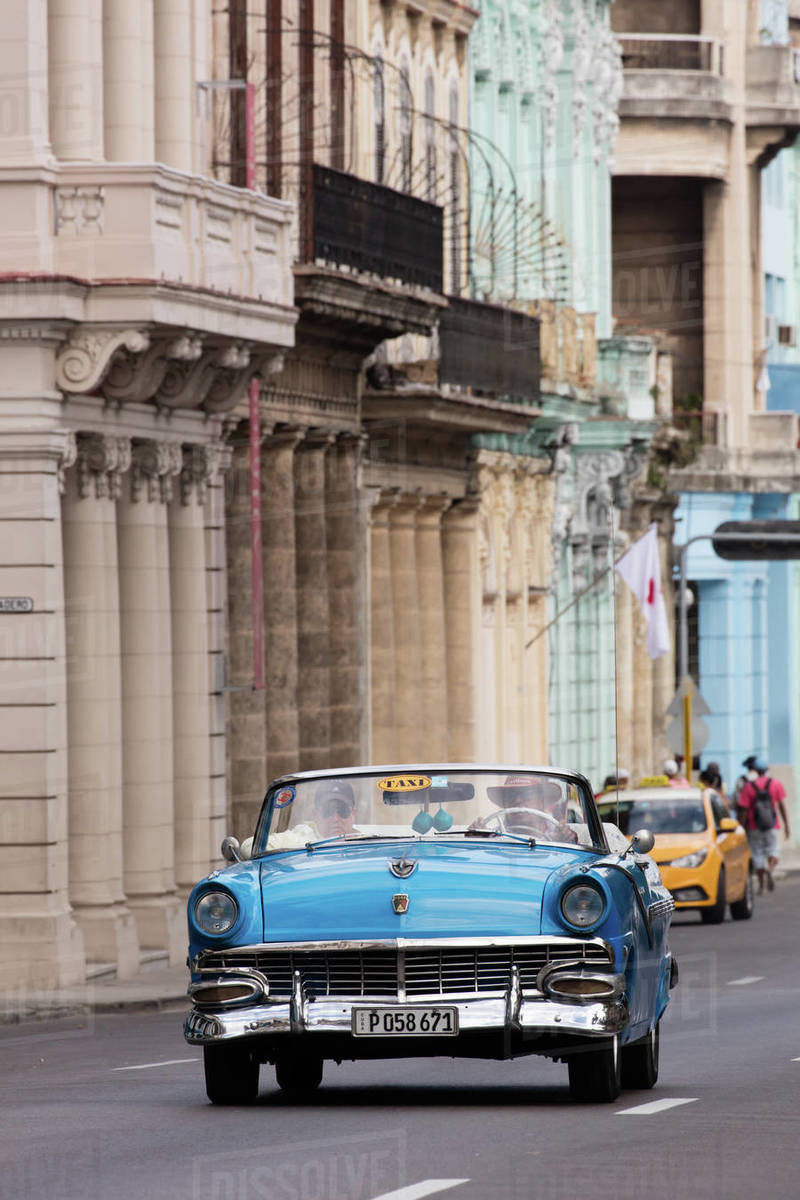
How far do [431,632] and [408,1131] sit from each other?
28.8 meters

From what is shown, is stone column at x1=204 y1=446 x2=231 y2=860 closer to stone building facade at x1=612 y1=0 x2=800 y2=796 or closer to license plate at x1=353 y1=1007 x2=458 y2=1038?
license plate at x1=353 y1=1007 x2=458 y2=1038

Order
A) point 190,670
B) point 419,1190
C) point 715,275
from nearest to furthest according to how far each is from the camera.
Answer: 1. point 419,1190
2. point 190,670
3. point 715,275

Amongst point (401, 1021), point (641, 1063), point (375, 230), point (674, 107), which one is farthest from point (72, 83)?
point (674, 107)

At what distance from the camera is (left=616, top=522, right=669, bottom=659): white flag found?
4453 cm

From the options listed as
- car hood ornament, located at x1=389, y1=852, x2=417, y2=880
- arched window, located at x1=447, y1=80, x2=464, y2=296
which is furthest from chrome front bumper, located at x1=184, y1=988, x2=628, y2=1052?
arched window, located at x1=447, y1=80, x2=464, y2=296

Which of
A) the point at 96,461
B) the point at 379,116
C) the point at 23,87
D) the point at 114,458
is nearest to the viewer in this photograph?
the point at 23,87

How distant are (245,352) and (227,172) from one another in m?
3.14

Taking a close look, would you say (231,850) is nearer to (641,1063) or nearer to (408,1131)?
(641,1063)

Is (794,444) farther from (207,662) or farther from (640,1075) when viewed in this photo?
(640,1075)

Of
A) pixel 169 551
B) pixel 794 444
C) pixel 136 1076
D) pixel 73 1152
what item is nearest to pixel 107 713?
pixel 169 551

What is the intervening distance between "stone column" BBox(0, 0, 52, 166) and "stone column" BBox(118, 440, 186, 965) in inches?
130

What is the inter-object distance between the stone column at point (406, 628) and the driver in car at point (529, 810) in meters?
25.0

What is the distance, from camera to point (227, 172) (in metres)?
32.9

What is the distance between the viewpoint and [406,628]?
41.8m
